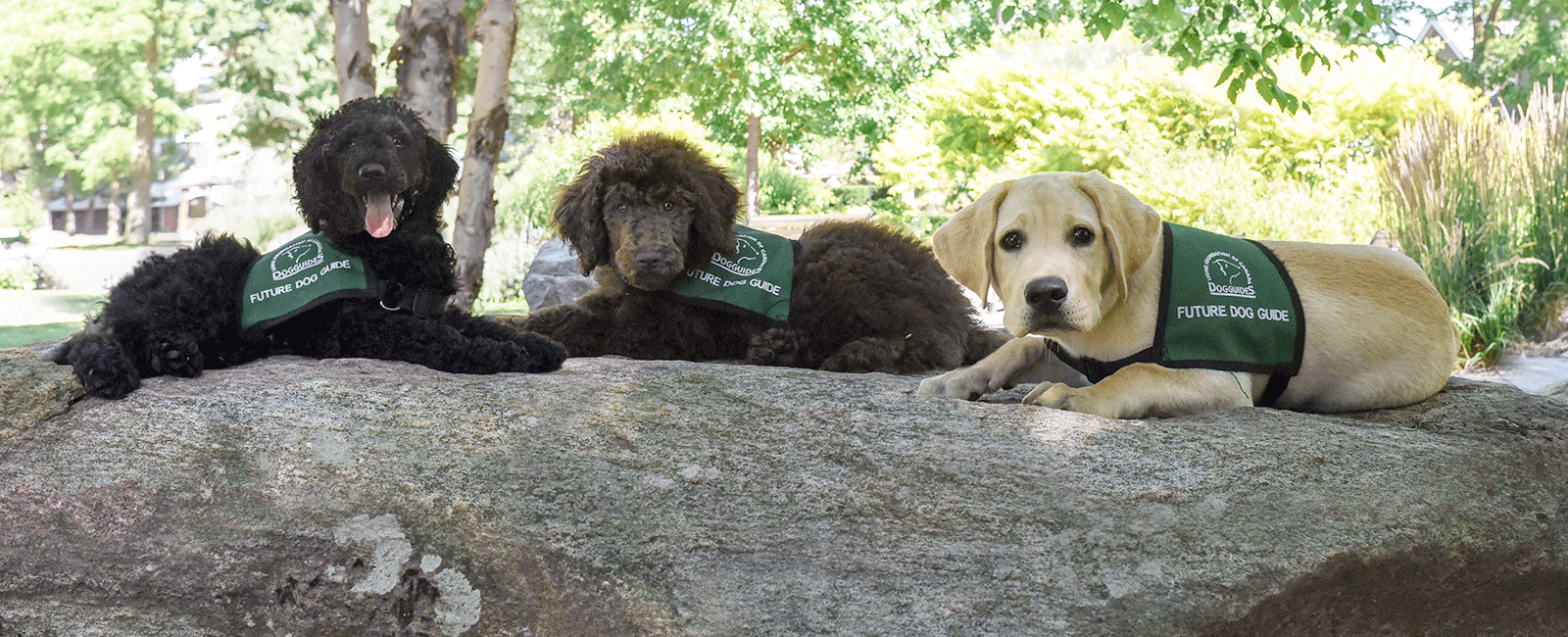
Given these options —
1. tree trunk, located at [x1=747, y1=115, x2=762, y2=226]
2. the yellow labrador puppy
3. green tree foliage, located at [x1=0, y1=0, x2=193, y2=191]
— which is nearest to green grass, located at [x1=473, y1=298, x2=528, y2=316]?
tree trunk, located at [x1=747, y1=115, x2=762, y2=226]

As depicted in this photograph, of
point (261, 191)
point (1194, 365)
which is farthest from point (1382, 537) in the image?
point (261, 191)

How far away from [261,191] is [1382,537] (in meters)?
24.9

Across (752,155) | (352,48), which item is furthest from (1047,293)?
(752,155)

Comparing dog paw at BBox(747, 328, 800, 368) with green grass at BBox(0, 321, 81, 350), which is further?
green grass at BBox(0, 321, 81, 350)

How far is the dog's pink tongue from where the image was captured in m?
3.70

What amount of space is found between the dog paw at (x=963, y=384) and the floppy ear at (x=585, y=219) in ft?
5.16

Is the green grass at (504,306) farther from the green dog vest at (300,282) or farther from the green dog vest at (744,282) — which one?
the green dog vest at (300,282)

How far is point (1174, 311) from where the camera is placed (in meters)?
3.42

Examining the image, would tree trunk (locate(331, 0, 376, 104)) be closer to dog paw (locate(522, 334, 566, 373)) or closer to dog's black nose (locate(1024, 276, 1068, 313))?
dog paw (locate(522, 334, 566, 373))

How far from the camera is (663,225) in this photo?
14.2 feet

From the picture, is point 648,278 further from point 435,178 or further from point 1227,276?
point 1227,276

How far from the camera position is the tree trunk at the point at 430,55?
306 inches

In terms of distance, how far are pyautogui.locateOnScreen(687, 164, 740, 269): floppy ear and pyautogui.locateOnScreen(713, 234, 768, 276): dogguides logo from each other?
0.04 metres

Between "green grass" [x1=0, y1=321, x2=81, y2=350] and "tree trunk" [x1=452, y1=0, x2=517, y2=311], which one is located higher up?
"tree trunk" [x1=452, y1=0, x2=517, y2=311]
